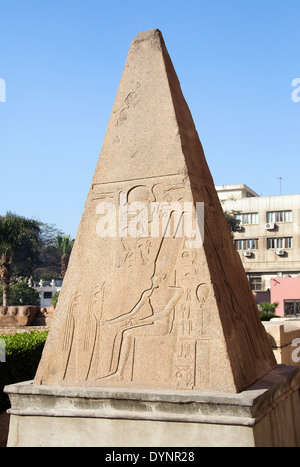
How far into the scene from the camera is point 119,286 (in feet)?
12.7

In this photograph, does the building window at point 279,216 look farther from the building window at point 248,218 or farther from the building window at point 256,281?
the building window at point 256,281

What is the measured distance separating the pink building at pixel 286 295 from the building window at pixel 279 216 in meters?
9.94

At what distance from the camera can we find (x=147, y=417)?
3.35 metres

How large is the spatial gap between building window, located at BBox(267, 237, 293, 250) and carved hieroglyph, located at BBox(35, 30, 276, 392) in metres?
38.1

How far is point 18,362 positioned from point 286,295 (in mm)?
26874

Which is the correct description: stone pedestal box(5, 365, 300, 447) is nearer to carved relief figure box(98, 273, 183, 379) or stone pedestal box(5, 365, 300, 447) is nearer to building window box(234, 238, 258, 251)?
carved relief figure box(98, 273, 183, 379)

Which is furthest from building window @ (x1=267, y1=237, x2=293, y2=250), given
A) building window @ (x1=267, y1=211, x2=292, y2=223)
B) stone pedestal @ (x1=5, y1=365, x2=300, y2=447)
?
stone pedestal @ (x1=5, y1=365, x2=300, y2=447)

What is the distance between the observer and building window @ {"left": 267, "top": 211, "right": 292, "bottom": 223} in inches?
1613

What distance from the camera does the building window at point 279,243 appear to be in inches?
1619

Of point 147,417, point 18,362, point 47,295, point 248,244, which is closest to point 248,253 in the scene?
point 248,244

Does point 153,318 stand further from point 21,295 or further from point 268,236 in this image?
point 268,236
